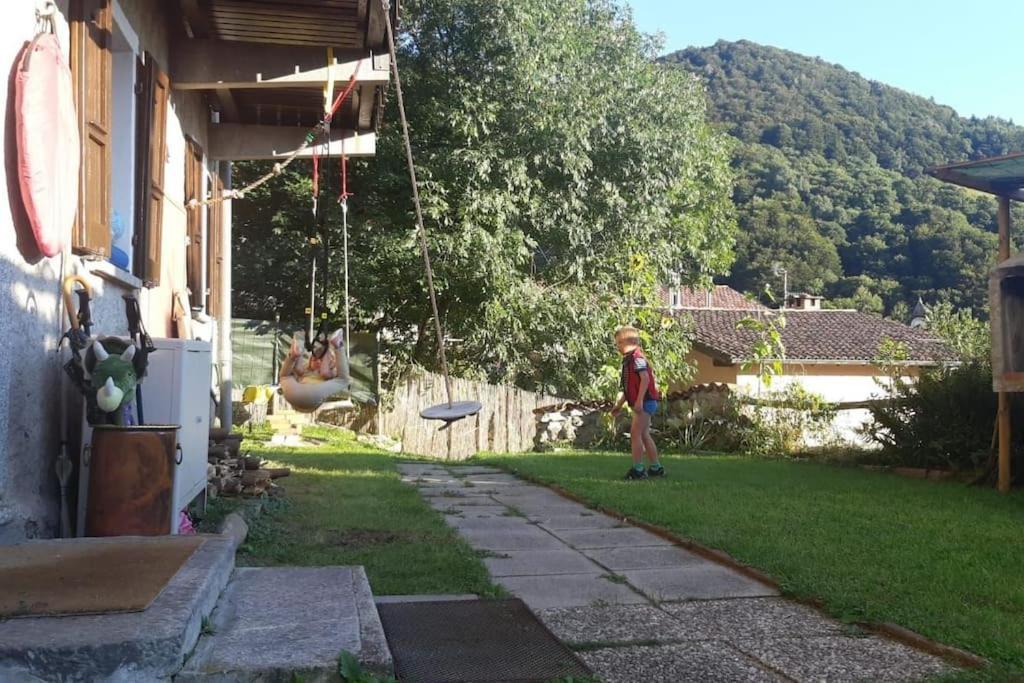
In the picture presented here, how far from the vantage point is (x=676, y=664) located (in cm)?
328

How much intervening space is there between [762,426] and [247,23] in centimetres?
924

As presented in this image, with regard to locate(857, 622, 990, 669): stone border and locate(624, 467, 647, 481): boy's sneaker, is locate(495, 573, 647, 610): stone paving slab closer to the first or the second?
locate(857, 622, 990, 669): stone border

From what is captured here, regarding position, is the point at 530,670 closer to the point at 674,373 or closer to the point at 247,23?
the point at 247,23

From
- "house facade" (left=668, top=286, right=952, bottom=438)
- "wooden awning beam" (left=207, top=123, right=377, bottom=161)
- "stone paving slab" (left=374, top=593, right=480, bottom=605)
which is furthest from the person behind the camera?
"house facade" (left=668, top=286, right=952, bottom=438)

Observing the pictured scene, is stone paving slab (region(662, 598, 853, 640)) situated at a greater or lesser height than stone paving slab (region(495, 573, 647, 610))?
greater

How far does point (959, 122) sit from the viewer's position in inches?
2158

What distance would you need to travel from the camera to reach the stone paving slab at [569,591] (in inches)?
166

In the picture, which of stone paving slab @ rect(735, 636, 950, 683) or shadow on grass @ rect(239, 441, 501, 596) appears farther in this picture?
shadow on grass @ rect(239, 441, 501, 596)

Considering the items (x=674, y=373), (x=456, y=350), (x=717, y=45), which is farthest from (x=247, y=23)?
(x=717, y=45)

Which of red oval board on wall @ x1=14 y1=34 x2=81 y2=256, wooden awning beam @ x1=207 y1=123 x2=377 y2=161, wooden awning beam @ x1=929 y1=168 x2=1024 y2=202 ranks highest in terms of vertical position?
wooden awning beam @ x1=207 y1=123 x2=377 y2=161

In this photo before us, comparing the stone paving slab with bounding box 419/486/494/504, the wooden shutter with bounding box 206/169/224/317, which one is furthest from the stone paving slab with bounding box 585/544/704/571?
the wooden shutter with bounding box 206/169/224/317

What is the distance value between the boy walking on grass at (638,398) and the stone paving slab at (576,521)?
2.10m

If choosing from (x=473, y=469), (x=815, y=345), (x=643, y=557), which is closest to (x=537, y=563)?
(x=643, y=557)

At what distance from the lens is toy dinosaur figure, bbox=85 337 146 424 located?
14.1 ft
